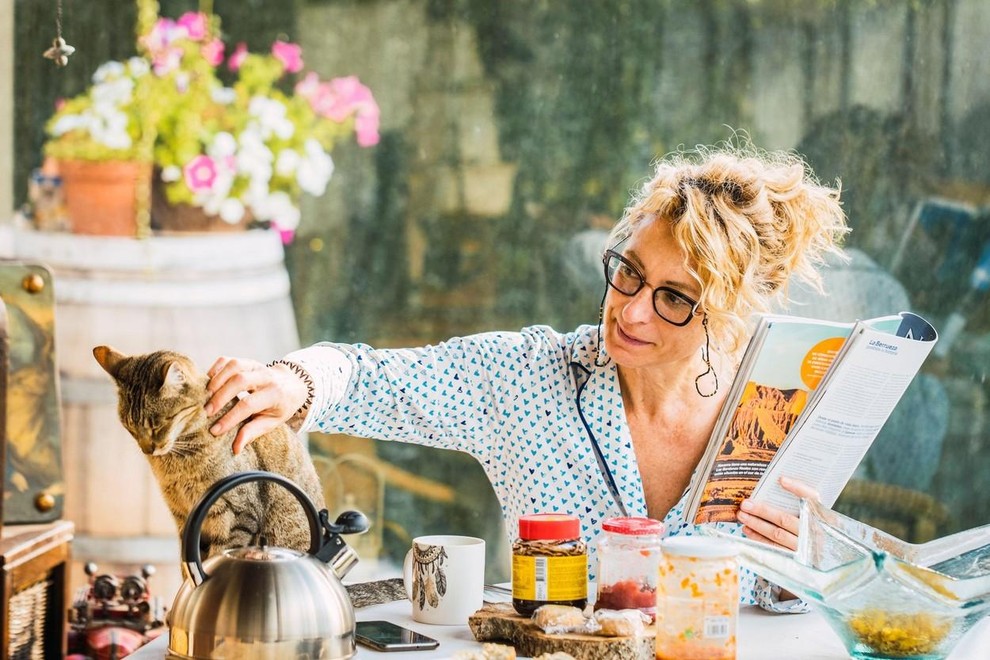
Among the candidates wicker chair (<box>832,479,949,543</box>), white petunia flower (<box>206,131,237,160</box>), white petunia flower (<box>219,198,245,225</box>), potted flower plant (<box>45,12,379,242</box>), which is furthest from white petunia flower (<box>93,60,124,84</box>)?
wicker chair (<box>832,479,949,543</box>)

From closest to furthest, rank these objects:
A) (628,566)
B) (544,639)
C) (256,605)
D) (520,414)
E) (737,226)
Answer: (256,605), (544,639), (628,566), (737,226), (520,414)

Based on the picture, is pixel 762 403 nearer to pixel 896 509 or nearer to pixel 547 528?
pixel 547 528

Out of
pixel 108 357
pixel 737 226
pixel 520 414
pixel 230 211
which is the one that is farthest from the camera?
pixel 230 211

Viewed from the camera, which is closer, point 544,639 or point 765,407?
point 544,639

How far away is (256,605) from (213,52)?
2018 mm

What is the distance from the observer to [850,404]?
156 centimetres

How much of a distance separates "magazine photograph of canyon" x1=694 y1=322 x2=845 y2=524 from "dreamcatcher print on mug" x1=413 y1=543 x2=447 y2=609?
0.41m

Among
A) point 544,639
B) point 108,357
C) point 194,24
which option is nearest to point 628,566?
point 544,639

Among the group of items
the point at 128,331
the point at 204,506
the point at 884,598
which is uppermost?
the point at 128,331

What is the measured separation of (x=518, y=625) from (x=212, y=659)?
1.11 feet

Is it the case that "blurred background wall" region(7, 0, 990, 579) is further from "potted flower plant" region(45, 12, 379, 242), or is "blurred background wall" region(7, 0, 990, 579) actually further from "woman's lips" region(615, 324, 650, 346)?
"woman's lips" region(615, 324, 650, 346)

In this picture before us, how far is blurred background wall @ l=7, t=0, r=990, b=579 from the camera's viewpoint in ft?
9.11

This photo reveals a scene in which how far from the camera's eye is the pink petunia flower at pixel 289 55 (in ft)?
9.33

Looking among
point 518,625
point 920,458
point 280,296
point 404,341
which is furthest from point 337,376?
point 920,458
